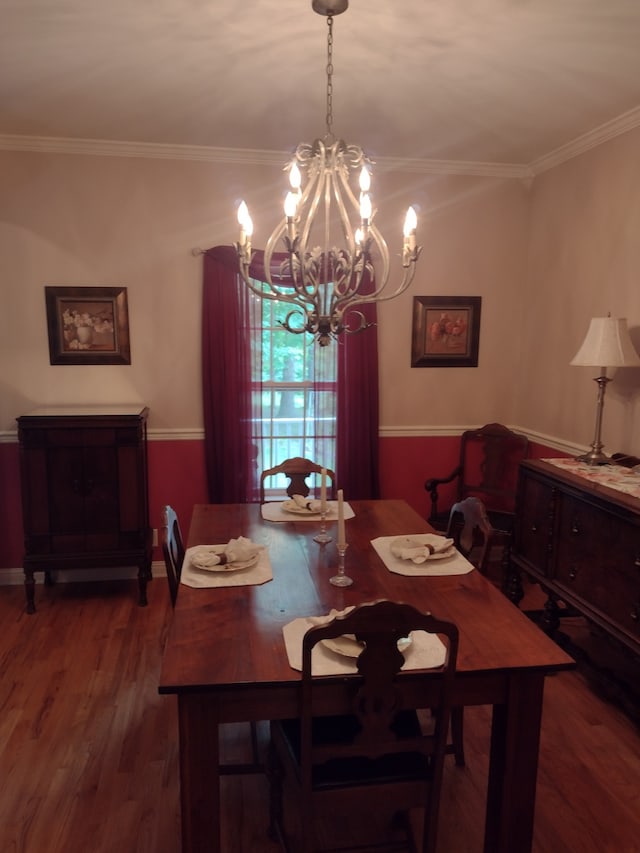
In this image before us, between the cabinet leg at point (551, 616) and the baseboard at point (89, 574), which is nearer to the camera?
the cabinet leg at point (551, 616)

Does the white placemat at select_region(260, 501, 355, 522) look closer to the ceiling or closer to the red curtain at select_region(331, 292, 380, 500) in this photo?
the red curtain at select_region(331, 292, 380, 500)

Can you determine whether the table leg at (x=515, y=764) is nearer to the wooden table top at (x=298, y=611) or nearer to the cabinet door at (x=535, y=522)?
the wooden table top at (x=298, y=611)

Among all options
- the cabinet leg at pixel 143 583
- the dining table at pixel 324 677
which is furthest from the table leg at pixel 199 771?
the cabinet leg at pixel 143 583

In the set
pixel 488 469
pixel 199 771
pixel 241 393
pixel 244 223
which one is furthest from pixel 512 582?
pixel 244 223

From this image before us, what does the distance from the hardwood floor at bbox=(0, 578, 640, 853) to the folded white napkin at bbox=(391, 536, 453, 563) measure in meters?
0.84

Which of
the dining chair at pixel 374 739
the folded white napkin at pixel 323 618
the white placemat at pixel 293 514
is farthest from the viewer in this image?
the white placemat at pixel 293 514

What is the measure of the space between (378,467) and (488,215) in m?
1.87

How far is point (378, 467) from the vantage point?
3994 millimetres

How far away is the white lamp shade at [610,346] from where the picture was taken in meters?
2.76

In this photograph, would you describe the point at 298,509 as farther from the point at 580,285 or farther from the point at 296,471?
the point at 580,285

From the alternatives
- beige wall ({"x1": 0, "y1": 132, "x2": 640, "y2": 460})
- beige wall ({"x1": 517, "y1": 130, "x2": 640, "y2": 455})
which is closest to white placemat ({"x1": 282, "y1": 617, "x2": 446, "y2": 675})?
beige wall ({"x1": 517, "y1": 130, "x2": 640, "y2": 455})

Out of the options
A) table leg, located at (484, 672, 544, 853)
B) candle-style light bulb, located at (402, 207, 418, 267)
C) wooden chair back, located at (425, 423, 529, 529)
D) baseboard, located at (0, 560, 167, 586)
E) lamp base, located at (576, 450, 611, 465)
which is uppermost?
candle-style light bulb, located at (402, 207, 418, 267)

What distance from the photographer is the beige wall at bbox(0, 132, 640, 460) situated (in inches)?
138

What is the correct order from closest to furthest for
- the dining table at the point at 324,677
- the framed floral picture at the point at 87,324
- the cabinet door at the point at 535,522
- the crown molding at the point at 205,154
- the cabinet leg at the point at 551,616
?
1. the dining table at the point at 324,677
2. the cabinet door at the point at 535,522
3. the cabinet leg at the point at 551,616
4. the crown molding at the point at 205,154
5. the framed floral picture at the point at 87,324
